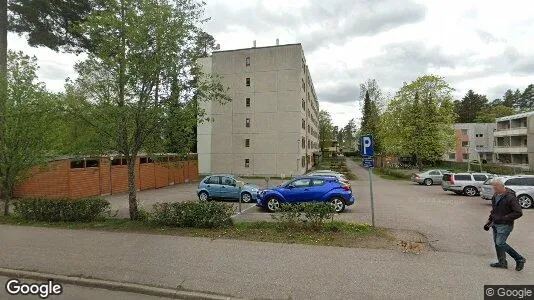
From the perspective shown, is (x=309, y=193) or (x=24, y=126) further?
(x=309, y=193)

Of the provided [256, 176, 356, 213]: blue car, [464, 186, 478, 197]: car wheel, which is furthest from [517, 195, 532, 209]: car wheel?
[256, 176, 356, 213]: blue car

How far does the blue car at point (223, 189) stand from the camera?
17828 millimetres

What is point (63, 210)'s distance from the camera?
10.9 meters

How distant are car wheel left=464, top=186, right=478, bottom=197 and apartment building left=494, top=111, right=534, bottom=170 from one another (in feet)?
113

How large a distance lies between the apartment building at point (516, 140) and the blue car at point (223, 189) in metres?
47.4

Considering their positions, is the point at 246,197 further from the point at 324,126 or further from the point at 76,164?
the point at 324,126

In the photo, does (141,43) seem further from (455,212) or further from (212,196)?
→ (455,212)

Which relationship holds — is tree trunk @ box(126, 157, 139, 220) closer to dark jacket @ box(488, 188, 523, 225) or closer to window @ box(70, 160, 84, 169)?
dark jacket @ box(488, 188, 523, 225)

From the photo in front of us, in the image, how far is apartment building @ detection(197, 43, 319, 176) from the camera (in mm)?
38625

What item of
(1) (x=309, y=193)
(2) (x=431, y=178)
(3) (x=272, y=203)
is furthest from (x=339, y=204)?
(2) (x=431, y=178)

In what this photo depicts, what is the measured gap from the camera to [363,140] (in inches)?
410

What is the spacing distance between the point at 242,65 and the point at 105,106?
31923mm

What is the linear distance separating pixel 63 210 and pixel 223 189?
8535 mm

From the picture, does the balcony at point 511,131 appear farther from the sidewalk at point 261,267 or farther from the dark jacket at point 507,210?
the sidewalk at point 261,267
